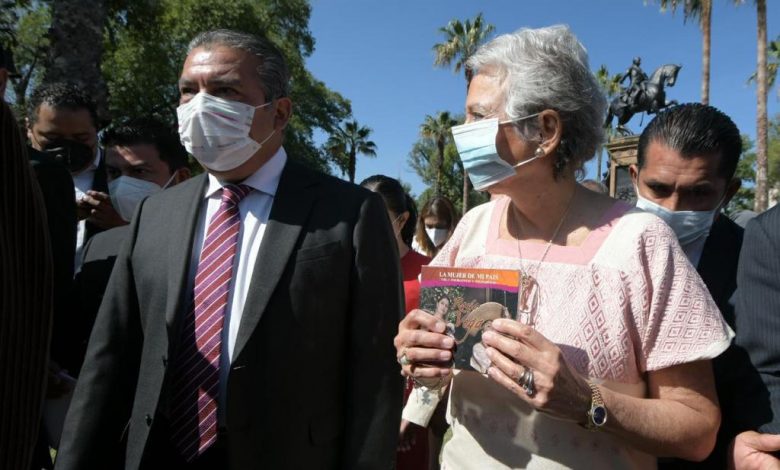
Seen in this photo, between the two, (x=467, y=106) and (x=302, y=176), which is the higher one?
(x=467, y=106)

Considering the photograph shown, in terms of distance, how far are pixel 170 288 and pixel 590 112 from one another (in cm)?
161

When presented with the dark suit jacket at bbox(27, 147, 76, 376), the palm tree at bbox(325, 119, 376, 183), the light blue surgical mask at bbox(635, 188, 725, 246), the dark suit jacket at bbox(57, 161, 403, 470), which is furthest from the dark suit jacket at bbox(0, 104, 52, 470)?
the palm tree at bbox(325, 119, 376, 183)

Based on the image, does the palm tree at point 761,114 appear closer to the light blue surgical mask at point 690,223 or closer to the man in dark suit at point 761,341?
the light blue surgical mask at point 690,223

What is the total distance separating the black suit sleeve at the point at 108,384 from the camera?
1930 millimetres

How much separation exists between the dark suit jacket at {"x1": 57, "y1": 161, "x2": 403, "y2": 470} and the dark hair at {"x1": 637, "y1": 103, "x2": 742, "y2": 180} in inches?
60.1

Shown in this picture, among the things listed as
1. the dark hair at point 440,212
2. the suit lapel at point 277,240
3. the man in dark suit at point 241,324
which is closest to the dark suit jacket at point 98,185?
the man in dark suit at point 241,324

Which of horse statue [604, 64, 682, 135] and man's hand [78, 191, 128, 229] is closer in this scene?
man's hand [78, 191, 128, 229]

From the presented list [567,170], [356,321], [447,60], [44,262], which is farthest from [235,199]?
[447,60]

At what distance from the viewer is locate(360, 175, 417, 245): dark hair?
4.29 metres

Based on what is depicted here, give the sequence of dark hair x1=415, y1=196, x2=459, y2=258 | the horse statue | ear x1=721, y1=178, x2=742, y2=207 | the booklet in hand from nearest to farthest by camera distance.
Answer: the booklet in hand < ear x1=721, y1=178, x2=742, y2=207 < dark hair x1=415, y1=196, x2=459, y2=258 < the horse statue

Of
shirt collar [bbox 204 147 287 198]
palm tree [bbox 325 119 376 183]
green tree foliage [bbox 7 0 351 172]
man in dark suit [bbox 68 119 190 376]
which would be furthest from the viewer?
palm tree [bbox 325 119 376 183]

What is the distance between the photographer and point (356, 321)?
1.93 meters

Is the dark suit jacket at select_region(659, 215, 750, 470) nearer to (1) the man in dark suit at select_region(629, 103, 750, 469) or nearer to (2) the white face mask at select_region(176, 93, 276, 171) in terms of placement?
(1) the man in dark suit at select_region(629, 103, 750, 469)

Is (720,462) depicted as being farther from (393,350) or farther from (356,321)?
(356,321)
